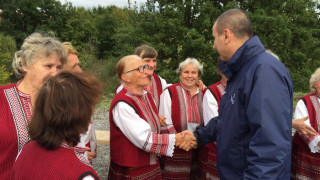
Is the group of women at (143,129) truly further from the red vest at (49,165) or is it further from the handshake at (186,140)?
Answer: the red vest at (49,165)

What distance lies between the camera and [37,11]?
3162 cm

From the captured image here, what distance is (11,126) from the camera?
198cm

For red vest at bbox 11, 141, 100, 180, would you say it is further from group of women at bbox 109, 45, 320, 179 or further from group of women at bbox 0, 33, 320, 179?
group of women at bbox 109, 45, 320, 179

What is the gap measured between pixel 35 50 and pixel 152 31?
1612cm

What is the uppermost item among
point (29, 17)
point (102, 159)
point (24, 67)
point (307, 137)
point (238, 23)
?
point (29, 17)

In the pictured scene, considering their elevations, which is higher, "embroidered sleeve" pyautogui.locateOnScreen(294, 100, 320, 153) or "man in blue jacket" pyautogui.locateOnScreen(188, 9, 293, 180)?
"man in blue jacket" pyautogui.locateOnScreen(188, 9, 293, 180)

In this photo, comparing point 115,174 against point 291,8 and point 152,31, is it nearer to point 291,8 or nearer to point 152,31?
point 152,31

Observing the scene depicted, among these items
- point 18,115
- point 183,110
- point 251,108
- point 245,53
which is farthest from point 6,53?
point 251,108

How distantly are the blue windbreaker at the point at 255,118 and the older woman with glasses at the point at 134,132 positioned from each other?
0.73 m

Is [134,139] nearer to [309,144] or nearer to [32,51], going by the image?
[32,51]

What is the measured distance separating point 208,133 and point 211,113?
0.51 metres

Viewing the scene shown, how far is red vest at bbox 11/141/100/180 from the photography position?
1285mm

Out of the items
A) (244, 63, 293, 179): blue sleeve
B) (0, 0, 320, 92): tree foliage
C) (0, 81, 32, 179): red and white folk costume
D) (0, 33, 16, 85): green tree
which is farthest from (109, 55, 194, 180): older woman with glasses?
(0, 33, 16, 85): green tree

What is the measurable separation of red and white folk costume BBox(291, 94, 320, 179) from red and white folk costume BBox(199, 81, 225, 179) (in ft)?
3.26
